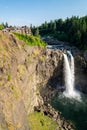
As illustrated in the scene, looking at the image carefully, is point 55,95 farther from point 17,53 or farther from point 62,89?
point 17,53

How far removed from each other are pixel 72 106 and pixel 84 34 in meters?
35.8

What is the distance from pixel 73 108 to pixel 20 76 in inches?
731

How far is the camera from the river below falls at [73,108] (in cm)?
6196

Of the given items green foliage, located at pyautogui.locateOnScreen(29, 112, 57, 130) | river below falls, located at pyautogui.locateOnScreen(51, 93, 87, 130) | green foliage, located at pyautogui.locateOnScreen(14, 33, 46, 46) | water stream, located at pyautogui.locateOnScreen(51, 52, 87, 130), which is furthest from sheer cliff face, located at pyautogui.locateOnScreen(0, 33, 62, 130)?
river below falls, located at pyautogui.locateOnScreen(51, 93, 87, 130)

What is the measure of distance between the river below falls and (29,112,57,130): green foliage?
5.20 metres

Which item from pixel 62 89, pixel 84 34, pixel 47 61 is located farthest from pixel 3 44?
pixel 84 34

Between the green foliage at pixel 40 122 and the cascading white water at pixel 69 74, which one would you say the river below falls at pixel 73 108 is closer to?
the green foliage at pixel 40 122

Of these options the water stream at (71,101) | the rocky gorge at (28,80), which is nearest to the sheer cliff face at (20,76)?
the rocky gorge at (28,80)

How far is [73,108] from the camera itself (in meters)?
69.2

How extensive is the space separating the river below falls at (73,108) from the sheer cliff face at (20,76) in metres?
5.11

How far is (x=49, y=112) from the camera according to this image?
6400cm

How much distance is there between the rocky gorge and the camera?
4469 cm

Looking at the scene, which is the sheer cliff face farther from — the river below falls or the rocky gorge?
the river below falls

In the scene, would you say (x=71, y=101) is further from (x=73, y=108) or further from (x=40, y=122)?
(x=40, y=122)
